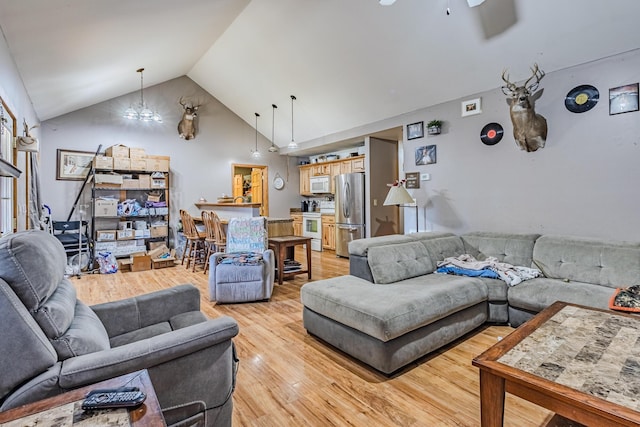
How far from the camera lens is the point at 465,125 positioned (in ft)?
13.9

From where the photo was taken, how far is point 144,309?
1980 millimetres

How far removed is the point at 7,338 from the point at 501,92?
4689 millimetres

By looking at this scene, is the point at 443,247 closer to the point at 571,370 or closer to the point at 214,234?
the point at 571,370

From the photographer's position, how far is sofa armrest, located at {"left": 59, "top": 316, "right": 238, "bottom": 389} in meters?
1.09

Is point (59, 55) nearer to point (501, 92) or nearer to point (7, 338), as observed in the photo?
point (7, 338)

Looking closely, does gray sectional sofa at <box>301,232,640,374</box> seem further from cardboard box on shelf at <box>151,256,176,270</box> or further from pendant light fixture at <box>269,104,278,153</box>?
pendant light fixture at <box>269,104,278,153</box>

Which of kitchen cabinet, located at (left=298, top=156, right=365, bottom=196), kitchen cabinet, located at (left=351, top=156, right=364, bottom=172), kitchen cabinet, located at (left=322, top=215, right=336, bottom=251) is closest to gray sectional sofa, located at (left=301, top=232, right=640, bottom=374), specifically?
kitchen cabinet, located at (left=351, top=156, right=364, bottom=172)

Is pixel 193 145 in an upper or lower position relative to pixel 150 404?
upper

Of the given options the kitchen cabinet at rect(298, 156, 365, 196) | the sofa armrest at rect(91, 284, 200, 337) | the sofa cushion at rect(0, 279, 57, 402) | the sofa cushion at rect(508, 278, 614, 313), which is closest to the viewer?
the sofa cushion at rect(0, 279, 57, 402)

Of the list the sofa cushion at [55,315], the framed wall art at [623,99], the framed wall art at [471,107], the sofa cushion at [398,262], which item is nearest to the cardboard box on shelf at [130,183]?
the sofa cushion at [398,262]

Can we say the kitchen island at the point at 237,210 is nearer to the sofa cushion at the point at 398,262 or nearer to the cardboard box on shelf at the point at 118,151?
the cardboard box on shelf at the point at 118,151

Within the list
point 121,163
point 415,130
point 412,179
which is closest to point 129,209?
point 121,163

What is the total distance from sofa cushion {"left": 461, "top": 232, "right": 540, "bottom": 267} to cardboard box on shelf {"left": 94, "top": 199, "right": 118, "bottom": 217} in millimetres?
6007

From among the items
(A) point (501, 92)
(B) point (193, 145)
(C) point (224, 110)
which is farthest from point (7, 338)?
(C) point (224, 110)
